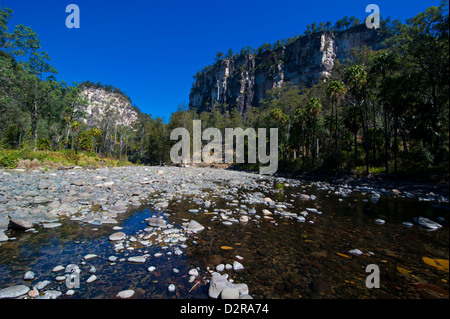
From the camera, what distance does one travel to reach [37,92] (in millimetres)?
35719

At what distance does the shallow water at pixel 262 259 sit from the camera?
2957mm

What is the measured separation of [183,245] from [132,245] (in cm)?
121

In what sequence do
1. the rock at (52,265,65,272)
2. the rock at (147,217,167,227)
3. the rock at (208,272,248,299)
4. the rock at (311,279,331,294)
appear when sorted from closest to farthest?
the rock at (208,272,248,299)
the rock at (311,279,331,294)
the rock at (52,265,65,272)
the rock at (147,217,167,227)

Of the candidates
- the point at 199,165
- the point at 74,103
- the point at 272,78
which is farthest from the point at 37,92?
the point at 272,78

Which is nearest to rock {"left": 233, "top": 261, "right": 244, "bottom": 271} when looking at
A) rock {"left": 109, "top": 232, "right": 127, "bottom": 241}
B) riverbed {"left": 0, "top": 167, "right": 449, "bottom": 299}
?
riverbed {"left": 0, "top": 167, "right": 449, "bottom": 299}

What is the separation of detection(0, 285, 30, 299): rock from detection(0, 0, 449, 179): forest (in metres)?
5.51

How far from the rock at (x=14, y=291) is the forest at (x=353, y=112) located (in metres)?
5.51

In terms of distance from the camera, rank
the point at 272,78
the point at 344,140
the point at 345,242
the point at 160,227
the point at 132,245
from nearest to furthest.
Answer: the point at 132,245 → the point at 345,242 → the point at 160,227 → the point at 344,140 → the point at 272,78

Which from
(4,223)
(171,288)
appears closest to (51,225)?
(4,223)

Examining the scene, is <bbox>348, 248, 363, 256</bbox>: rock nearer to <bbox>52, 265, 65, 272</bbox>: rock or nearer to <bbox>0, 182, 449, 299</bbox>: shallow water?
<bbox>0, 182, 449, 299</bbox>: shallow water

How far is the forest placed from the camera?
1535 centimetres

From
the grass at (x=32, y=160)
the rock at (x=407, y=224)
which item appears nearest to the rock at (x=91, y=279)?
the rock at (x=407, y=224)

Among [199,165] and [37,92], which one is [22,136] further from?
[199,165]

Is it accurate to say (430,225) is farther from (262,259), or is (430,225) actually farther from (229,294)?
(229,294)
